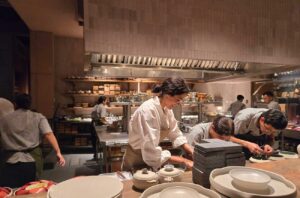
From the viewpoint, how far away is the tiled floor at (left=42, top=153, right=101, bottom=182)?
3.89 meters

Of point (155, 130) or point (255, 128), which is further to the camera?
point (255, 128)

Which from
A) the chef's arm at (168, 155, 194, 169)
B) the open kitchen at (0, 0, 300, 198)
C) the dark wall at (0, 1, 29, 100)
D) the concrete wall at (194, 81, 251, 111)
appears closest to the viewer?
the open kitchen at (0, 0, 300, 198)

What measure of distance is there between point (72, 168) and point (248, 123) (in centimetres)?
345

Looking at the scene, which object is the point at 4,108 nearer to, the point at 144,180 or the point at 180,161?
the point at 180,161

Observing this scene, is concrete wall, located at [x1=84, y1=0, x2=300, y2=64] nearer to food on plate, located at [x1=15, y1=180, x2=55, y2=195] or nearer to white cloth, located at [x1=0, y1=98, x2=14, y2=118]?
food on plate, located at [x1=15, y1=180, x2=55, y2=195]

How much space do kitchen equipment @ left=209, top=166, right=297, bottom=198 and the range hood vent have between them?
1851 millimetres

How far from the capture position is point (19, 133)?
2240 mm

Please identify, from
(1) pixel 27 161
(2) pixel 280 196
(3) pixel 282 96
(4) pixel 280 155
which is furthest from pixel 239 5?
(3) pixel 282 96

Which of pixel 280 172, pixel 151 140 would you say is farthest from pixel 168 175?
pixel 280 172

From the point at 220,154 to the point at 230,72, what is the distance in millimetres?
2443

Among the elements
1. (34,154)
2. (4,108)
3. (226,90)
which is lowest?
(34,154)

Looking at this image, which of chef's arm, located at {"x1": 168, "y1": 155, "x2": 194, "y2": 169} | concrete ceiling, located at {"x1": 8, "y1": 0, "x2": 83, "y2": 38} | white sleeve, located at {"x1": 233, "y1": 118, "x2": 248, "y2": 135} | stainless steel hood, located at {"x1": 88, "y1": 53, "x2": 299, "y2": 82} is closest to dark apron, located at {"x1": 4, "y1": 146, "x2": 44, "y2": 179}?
stainless steel hood, located at {"x1": 88, "y1": 53, "x2": 299, "y2": 82}

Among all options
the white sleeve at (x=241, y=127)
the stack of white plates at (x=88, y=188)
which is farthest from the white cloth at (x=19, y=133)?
the white sleeve at (x=241, y=127)

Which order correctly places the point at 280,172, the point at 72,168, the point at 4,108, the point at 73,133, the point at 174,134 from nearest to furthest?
the point at 280,172 → the point at 174,134 → the point at 4,108 → the point at 72,168 → the point at 73,133
